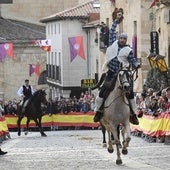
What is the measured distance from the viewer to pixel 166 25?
134 feet

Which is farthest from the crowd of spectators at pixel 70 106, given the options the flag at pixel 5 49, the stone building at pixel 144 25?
the flag at pixel 5 49

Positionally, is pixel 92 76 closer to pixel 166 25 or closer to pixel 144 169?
pixel 166 25

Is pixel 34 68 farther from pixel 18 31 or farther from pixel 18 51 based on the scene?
pixel 18 31

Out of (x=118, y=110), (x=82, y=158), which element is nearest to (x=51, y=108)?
(x=82, y=158)

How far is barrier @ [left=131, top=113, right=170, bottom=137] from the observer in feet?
85.3

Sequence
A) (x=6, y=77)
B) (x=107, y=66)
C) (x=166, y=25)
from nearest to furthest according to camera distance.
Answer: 1. (x=107, y=66)
2. (x=166, y=25)
3. (x=6, y=77)

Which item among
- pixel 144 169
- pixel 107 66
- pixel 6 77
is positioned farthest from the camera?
pixel 6 77

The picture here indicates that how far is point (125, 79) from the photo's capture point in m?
18.0

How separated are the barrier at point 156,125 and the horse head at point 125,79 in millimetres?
7398

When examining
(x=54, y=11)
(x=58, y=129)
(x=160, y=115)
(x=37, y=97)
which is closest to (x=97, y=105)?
(x=160, y=115)

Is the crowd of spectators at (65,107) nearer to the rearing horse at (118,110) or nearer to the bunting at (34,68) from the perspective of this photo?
the bunting at (34,68)

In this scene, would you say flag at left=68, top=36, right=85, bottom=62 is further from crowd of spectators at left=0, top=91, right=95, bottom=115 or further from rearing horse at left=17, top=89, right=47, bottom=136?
rearing horse at left=17, top=89, right=47, bottom=136

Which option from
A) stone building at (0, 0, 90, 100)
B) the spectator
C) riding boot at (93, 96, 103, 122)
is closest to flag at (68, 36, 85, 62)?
the spectator

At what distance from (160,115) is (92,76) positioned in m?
37.9
